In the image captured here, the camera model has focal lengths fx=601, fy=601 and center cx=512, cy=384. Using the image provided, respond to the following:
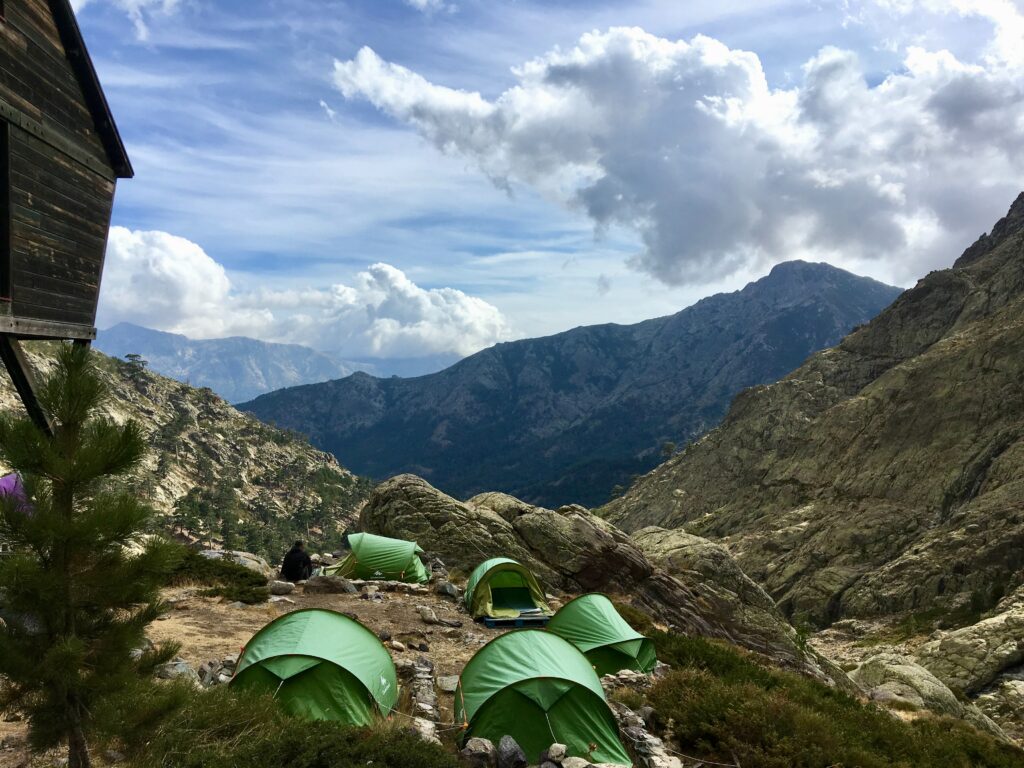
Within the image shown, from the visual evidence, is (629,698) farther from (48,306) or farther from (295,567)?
(295,567)

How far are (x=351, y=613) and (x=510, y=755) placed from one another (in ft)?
37.5

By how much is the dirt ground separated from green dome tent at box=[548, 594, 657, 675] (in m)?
3.26

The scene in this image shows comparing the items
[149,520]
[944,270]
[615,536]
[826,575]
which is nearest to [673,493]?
[826,575]

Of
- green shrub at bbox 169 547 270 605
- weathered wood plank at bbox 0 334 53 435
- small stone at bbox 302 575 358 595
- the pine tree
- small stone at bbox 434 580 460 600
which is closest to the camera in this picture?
the pine tree

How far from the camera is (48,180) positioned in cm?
1098

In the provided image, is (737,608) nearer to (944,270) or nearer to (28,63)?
(28,63)

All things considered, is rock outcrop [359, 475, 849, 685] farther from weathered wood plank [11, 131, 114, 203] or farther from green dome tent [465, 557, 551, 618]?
weathered wood plank [11, 131, 114, 203]

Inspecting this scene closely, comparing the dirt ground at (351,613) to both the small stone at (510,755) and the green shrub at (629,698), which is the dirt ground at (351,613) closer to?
the small stone at (510,755)

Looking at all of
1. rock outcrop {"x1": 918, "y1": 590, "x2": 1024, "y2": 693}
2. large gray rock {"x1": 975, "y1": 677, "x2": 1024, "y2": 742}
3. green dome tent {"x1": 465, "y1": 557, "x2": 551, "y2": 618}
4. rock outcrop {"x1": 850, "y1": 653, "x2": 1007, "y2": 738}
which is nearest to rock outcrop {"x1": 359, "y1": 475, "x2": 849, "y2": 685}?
rock outcrop {"x1": 850, "y1": 653, "x2": 1007, "y2": 738}

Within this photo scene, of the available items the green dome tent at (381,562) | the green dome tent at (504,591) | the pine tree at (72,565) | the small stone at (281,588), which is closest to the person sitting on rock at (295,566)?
the small stone at (281,588)

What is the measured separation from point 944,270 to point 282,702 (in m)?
153

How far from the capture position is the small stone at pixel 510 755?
1132 cm

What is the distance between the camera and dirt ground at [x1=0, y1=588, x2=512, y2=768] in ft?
55.6

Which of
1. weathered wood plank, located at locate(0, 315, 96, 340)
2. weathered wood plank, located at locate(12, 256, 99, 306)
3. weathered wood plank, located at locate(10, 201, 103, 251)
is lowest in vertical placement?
weathered wood plank, located at locate(0, 315, 96, 340)
